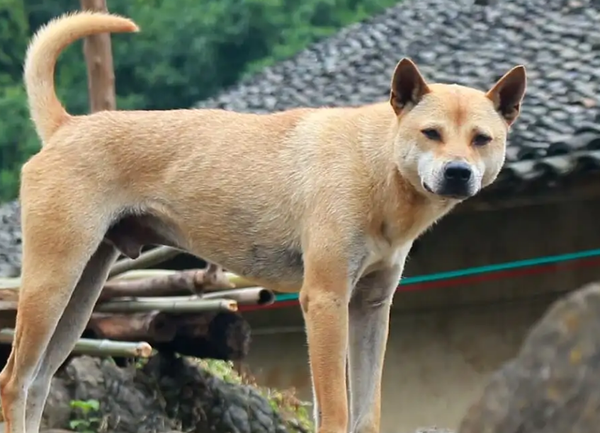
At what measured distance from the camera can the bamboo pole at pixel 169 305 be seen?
6.75 meters

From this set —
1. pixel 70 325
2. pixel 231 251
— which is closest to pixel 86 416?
pixel 70 325

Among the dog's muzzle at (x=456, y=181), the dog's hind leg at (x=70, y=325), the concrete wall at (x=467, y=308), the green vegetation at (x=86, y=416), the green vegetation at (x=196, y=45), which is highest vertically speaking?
the dog's muzzle at (x=456, y=181)

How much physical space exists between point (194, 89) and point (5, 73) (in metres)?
4.83

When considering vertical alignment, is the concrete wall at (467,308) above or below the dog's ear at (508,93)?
below

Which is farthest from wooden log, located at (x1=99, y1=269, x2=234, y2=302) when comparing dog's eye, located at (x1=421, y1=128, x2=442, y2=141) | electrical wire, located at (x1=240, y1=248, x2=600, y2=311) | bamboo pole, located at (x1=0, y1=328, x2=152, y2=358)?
dog's eye, located at (x1=421, y1=128, x2=442, y2=141)

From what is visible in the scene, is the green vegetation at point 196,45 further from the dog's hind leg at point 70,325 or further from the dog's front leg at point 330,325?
the dog's front leg at point 330,325

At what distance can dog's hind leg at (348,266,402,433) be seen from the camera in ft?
18.3

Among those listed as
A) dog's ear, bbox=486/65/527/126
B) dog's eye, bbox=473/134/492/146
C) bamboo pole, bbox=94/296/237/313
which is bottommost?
bamboo pole, bbox=94/296/237/313

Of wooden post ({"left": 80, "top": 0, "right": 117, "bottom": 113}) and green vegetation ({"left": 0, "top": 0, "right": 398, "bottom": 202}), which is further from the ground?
wooden post ({"left": 80, "top": 0, "right": 117, "bottom": 113})

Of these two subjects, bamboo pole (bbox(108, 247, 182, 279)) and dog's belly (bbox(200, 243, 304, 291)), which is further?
bamboo pole (bbox(108, 247, 182, 279))

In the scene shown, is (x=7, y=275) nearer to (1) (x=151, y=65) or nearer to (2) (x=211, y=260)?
(2) (x=211, y=260)

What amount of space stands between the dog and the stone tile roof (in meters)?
3.00

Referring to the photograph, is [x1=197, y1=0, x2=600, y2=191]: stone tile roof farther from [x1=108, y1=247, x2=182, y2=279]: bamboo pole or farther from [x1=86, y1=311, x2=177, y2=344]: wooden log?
[x1=86, y1=311, x2=177, y2=344]: wooden log

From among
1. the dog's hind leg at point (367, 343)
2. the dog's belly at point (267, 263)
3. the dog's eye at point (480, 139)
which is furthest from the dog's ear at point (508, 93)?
the dog's belly at point (267, 263)
